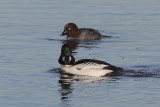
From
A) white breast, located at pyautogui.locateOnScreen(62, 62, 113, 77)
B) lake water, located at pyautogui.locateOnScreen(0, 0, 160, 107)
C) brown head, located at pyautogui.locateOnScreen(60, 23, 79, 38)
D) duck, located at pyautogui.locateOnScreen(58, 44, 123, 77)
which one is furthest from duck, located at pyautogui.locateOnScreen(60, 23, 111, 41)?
white breast, located at pyautogui.locateOnScreen(62, 62, 113, 77)

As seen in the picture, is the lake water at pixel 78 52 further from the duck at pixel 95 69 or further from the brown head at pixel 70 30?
the brown head at pixel 70 30

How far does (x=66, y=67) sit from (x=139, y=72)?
251 centimetres

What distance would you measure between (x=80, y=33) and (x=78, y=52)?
202 inches

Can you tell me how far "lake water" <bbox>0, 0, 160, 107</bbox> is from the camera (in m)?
14.7

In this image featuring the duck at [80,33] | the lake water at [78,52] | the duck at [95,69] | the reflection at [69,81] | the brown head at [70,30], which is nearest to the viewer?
the lake water at [78,52]

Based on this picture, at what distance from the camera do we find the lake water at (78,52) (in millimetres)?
14672

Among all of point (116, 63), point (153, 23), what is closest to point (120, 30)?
point (153, 23)

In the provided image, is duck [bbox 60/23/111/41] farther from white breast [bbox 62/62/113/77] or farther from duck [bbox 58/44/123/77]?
white breast [bbox 62/62/113/77]

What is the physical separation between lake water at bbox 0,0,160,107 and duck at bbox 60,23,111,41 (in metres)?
0.59

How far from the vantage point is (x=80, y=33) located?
27.7 m

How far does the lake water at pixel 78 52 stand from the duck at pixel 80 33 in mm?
589

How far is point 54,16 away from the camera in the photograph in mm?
31672

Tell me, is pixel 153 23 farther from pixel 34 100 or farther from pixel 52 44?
pixel 34 100

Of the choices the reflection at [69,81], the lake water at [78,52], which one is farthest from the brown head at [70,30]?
the reflection at [69,81]
